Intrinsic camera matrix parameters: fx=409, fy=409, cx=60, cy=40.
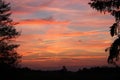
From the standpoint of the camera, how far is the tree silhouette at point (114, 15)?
38.9 m

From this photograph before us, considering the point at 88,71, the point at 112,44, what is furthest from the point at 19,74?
the point at 112,44

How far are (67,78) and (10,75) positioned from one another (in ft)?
25.1

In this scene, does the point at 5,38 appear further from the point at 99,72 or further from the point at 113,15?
the point at 113,15

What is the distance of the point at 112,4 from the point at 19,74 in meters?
16.1

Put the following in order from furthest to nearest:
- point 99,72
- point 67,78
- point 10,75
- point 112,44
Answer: point 99,72, point 67,78, point 10,75, point 112,44

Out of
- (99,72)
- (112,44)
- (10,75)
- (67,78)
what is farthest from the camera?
(99,72)

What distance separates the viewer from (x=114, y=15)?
40.5 metres

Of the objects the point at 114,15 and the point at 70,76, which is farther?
the point at 70,76

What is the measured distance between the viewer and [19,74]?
1984 inches

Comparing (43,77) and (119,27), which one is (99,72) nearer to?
(43,77)

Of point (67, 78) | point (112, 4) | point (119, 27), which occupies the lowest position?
point (67, 78)

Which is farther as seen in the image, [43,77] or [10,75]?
[43,77]

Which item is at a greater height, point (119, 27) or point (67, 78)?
point (119, 27)

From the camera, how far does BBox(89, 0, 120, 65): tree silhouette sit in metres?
38.9
